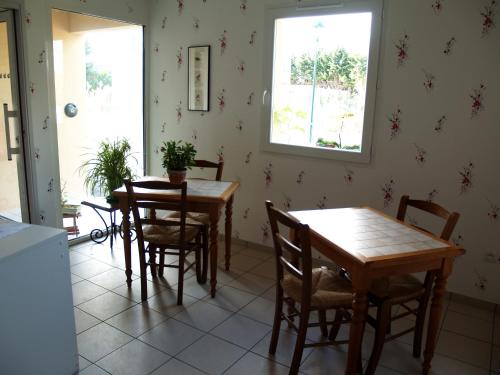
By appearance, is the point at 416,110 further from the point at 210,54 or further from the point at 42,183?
Answer: the point at 42,183

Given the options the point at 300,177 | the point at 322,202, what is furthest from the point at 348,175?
the point at 300,177

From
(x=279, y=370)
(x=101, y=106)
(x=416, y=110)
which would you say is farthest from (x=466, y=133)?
(x=101, y=106)

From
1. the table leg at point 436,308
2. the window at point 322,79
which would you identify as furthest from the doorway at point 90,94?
A: the table leg at point 436,308

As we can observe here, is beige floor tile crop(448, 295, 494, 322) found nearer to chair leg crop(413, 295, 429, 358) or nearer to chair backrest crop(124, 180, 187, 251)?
chair leg crop(413, 295, 429, 358)

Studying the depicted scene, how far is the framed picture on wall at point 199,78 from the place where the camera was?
385 cm

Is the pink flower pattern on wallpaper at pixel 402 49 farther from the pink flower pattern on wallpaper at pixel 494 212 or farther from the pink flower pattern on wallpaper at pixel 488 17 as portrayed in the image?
the pink flower pattern on wallpaper at pixel 494 212

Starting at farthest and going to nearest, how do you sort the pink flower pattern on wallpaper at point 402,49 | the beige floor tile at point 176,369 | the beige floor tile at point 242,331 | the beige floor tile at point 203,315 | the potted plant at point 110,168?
the potted plant at point 110,168
the pink flower pattern on wallpaper at point 402,49
the beige floor tile at point 203,315
the beige floor tile at point 242,331
the beige floor tile at point 176,369

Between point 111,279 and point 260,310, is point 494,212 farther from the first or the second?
point 111,279

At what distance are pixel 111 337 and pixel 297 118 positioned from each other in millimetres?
2273

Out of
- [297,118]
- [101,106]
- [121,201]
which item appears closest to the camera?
[121,201]

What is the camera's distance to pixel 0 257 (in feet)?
5.07

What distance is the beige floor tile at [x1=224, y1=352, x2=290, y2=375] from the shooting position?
211cm

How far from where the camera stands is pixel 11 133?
10.4 feet

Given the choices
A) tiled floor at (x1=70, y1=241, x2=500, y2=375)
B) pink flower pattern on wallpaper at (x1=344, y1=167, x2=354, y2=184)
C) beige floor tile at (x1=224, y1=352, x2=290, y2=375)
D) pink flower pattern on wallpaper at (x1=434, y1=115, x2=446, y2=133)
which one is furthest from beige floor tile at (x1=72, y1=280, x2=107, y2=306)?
pink flower pattern on wallpaper at (x1=434, y1=115, x2=446, y2=133)
